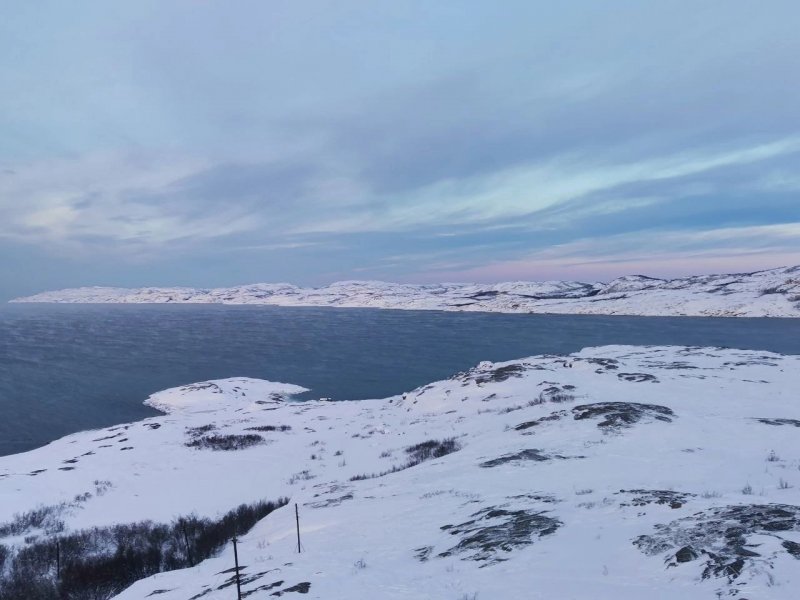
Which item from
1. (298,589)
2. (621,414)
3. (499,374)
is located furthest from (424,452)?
(499,374)

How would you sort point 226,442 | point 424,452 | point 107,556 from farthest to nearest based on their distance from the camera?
point 226,442 < point 424,452 < point 107,556

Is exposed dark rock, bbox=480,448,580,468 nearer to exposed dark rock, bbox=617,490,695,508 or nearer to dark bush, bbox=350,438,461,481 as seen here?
exposed dark rock, bbox=617,490,695,508

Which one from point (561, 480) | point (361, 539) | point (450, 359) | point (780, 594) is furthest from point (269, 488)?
point (450, 359)

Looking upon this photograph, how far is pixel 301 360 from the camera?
237 feet

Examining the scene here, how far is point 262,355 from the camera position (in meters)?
77.7

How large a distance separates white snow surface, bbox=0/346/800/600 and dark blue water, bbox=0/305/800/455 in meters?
13.4

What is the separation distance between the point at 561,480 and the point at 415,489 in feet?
14.0

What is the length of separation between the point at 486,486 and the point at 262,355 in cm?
6849

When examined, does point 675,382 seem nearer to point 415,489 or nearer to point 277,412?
point 415,489

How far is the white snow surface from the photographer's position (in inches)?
293

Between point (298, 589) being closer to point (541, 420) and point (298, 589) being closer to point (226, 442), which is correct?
point (541, 420)

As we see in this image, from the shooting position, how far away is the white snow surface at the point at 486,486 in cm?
745

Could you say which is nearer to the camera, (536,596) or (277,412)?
(536,596)

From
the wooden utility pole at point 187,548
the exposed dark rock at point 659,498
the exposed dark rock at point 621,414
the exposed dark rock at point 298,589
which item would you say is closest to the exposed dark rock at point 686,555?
the exposed dark rock at point 659,498
